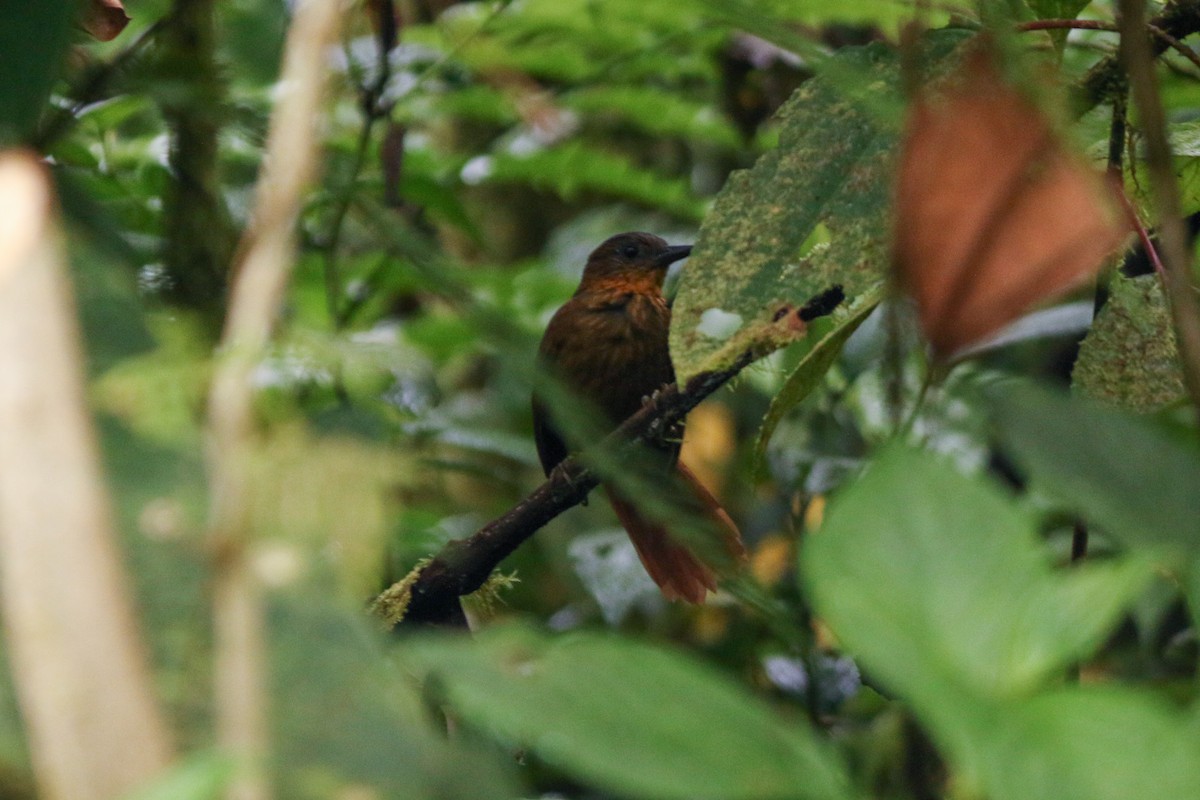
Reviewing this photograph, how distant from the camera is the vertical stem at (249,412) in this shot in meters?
0.49

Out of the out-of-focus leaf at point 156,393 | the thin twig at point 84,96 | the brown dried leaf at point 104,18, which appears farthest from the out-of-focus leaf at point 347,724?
the brown dried leaf at point 104,18

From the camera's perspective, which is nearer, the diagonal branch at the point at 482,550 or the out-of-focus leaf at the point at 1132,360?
the out-of-focus leaf at the point at 1132,360

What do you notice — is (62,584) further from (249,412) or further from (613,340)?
(613,340)

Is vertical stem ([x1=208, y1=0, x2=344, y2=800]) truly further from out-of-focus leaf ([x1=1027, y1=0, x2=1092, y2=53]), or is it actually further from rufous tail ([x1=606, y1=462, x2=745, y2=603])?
rufous tail ([x1=606, y1=462, x2=745, y2=603])

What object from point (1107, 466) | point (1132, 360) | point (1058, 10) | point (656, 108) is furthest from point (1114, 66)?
point (656, 108)

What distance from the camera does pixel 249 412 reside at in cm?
52

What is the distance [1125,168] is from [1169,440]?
0.79m

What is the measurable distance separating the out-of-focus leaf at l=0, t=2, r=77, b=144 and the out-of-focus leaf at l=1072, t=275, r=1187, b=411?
2.96ft

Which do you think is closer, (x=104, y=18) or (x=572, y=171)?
(x=104, y=18)

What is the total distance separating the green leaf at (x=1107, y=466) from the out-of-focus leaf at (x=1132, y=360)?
62cm

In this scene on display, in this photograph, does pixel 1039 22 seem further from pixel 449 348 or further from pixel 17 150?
pixel 449 348

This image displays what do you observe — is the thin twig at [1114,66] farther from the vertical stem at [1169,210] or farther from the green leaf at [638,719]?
the green leaf at [638,719]

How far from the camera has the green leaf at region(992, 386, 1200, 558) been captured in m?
0.54

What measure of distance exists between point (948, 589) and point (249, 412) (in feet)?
0.92
